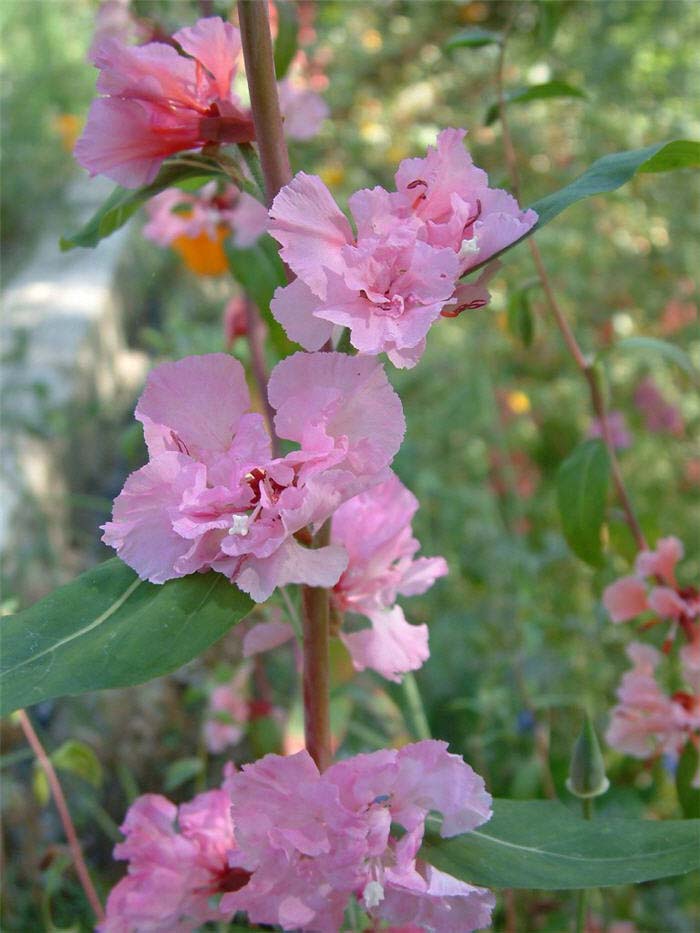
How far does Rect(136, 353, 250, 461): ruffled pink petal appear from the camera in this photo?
455 mm

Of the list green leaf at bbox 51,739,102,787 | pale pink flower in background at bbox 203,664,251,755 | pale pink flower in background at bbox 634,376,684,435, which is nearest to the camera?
green leaf at bbox 51,739,102,787

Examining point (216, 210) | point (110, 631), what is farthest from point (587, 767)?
point (216, 210)

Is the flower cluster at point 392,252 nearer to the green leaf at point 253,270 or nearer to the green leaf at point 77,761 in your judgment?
the green leaf at point 253,270

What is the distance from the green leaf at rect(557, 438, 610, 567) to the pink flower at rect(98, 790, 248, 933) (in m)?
0.36

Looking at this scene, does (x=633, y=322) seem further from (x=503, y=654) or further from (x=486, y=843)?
(x=486, y=843)

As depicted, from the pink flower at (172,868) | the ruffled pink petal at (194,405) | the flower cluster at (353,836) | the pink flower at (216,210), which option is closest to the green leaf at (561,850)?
the flower cluster at (353,836)

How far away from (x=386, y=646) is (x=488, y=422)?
4.18 feet

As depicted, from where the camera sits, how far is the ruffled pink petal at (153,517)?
432mm

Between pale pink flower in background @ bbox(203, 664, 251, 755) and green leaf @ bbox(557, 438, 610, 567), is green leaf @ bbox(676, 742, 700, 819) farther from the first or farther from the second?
pale pink flower in background @ bbox(203, 664, 251, 755)

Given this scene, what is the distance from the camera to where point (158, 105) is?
1.63 ft

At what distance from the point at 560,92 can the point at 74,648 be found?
540 millimetres

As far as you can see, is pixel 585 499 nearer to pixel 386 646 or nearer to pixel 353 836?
pixel 386 646

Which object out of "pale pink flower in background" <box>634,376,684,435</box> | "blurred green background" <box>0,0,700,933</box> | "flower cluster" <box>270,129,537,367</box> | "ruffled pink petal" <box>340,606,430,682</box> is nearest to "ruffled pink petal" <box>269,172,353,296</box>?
"flower cluster" <box>270,129,537,367</box>

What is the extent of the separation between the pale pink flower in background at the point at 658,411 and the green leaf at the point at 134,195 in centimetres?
160
